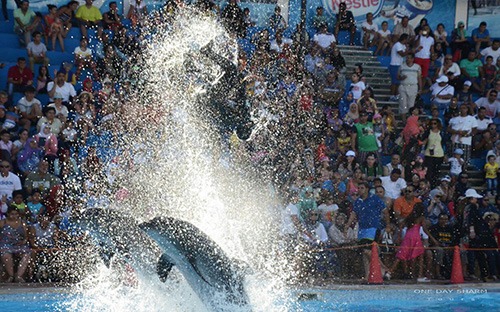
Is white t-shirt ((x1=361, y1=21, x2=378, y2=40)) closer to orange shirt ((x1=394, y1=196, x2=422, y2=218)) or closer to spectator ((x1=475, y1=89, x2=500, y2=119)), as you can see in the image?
spectator ((x1=475, y1=89, x2=500, y2=119))

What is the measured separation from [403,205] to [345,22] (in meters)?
7.21

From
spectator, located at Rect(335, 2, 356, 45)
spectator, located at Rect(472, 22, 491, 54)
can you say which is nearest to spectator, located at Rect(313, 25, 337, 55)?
spectator, located at Rect(335, 2, 356, 45)

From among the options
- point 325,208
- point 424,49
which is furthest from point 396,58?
point 325,208

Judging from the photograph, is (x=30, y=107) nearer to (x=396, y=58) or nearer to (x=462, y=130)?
(x=396, y=58)

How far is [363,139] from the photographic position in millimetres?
22203

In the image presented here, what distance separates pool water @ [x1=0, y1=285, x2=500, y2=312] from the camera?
657 inches

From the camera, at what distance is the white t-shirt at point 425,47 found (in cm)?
2544

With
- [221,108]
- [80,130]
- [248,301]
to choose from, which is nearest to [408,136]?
[80,130]

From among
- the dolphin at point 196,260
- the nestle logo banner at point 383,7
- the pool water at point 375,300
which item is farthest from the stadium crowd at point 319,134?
the dolphin at point 196,260

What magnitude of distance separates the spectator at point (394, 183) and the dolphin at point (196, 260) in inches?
373

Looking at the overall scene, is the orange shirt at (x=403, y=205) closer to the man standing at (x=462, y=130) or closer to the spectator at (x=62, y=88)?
the man standing at (x=462, y=130)

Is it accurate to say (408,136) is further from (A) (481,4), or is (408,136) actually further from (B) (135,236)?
(B) (135,236)

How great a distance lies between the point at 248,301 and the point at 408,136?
11.5 m

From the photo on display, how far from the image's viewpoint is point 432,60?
84.8 feet
